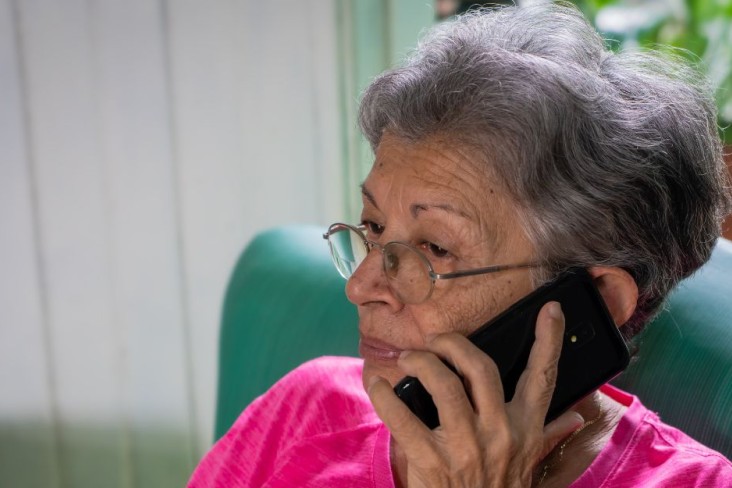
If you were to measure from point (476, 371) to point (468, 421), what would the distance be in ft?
0.18

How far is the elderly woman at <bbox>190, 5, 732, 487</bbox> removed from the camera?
3.44 feet

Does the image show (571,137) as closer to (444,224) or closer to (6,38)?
(444,224)

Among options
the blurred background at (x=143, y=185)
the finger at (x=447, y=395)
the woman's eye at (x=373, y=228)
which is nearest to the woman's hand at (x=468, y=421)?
the finger at (x=447, y=395)

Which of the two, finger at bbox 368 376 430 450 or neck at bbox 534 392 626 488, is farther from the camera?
neck at bbox 534 392 626 488

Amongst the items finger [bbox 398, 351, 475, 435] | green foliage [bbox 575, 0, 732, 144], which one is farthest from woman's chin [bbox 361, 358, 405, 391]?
green foliage [bbox 575, 0, 732, 144]

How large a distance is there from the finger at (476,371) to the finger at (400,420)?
66 mm

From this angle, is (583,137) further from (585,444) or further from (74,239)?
(74,239)

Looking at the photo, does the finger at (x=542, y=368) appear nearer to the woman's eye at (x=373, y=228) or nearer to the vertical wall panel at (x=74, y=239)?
the woman's eye at (x=373, y=228)

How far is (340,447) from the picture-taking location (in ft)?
4.49

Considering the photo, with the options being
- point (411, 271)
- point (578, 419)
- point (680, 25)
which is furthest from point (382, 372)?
point (680, 25)

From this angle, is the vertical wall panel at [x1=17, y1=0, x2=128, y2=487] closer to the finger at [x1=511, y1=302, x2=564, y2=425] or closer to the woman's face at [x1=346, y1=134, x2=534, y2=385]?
the woman's face at [x1=346, y1=134, x2=534, y2=385]

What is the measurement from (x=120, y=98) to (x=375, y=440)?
138 cm

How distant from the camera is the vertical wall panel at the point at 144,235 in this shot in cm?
240

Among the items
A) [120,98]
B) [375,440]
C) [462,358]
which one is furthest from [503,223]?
[120,98]
